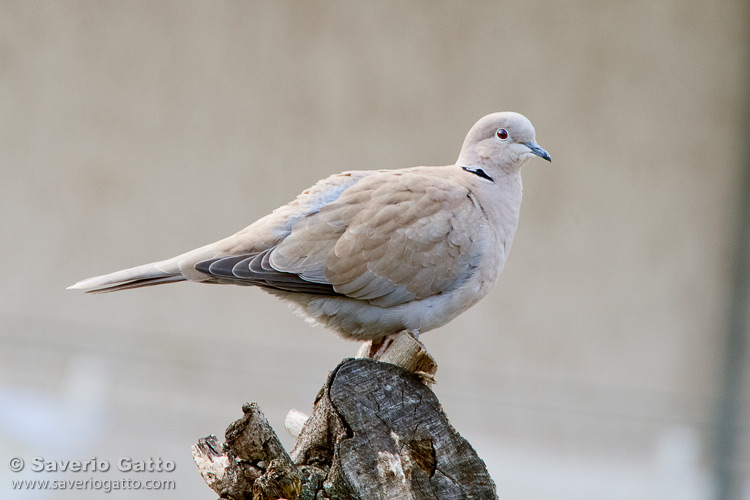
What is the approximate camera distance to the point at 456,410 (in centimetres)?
485

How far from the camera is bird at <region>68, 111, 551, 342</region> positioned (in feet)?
6.16

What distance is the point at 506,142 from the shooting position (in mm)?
2141

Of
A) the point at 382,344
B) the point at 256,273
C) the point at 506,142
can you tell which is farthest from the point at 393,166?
the point at 256,273

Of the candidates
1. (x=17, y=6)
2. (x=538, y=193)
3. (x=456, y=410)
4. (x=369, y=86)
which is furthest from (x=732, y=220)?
(x=17, y=6)

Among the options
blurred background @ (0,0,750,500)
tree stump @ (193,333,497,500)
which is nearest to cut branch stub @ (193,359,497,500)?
tree stump @ (193,333,497,500)

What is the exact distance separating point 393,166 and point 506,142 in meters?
2.49

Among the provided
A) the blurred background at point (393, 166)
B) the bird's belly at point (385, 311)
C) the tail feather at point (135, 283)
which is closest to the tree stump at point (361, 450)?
the bird's belly at point (385, 311)

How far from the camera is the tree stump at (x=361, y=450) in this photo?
1467 mm

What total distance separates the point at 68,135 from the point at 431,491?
10.7 ft

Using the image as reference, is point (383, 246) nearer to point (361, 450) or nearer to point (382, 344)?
point (382, 344)

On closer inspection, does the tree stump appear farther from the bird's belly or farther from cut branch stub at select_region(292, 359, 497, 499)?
the bird's belly

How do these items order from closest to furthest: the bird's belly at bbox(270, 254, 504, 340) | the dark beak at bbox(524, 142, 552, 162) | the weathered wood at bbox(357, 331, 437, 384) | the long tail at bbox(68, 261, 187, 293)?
the weathered wood at bbox(357, 331, 437, 384), the long tail at bbox(68, 261, 187, 293), the bird's belly at bbox(270, 254, 504, 340), the dark beak at bbox(524, 142, 552, 162)

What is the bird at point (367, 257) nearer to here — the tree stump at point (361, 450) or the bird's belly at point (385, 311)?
the bird's belly at point (385, 311)

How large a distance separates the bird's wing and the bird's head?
0.58 feet
